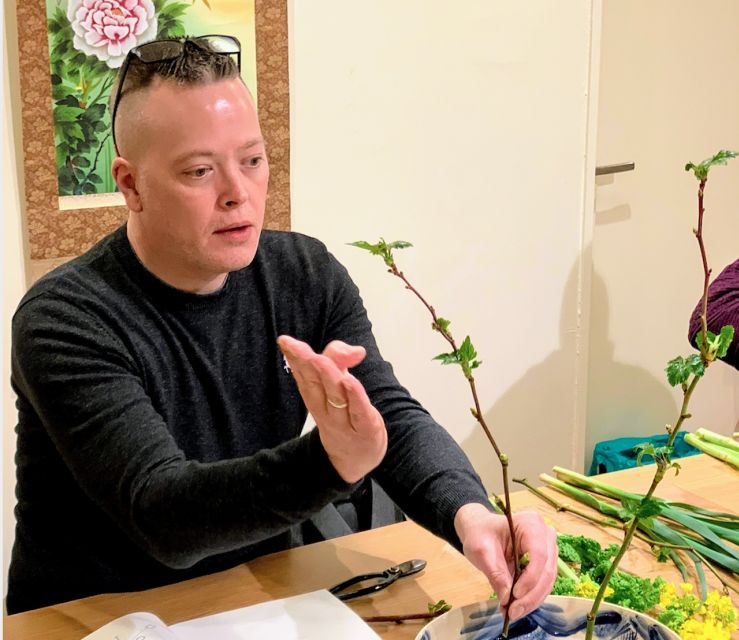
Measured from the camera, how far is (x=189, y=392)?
135 centimetres

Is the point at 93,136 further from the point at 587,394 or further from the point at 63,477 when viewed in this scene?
the point at 587,394

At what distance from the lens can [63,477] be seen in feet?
4.33

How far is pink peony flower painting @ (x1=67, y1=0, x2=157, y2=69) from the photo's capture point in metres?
2.04

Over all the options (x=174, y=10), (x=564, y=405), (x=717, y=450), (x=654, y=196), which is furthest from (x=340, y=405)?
(x=654, y=196)

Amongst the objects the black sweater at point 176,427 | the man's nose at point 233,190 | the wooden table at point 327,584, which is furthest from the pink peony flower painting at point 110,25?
the wooden table at point 327,584

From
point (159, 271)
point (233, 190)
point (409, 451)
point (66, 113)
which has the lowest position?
point (409, 451)

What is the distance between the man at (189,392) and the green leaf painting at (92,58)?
2.62 ft

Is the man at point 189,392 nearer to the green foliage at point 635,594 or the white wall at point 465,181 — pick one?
the green foliage at point 635,594

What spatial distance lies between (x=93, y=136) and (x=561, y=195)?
4.41ft

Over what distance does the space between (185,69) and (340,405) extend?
57 centimetres

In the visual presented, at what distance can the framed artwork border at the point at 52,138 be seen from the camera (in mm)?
2012

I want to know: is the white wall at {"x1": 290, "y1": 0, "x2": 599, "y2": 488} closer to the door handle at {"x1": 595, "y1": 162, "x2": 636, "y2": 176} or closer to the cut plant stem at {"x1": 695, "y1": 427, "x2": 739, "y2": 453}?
the door handle at {"x1": 595, "y1": 162, "x2": 636, "y2": 176}

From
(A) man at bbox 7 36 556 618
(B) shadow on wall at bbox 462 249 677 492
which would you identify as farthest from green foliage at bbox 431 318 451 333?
(B) shadow on wall at bbox 462 249 677 492

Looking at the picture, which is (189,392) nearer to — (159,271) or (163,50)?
(159,271)
